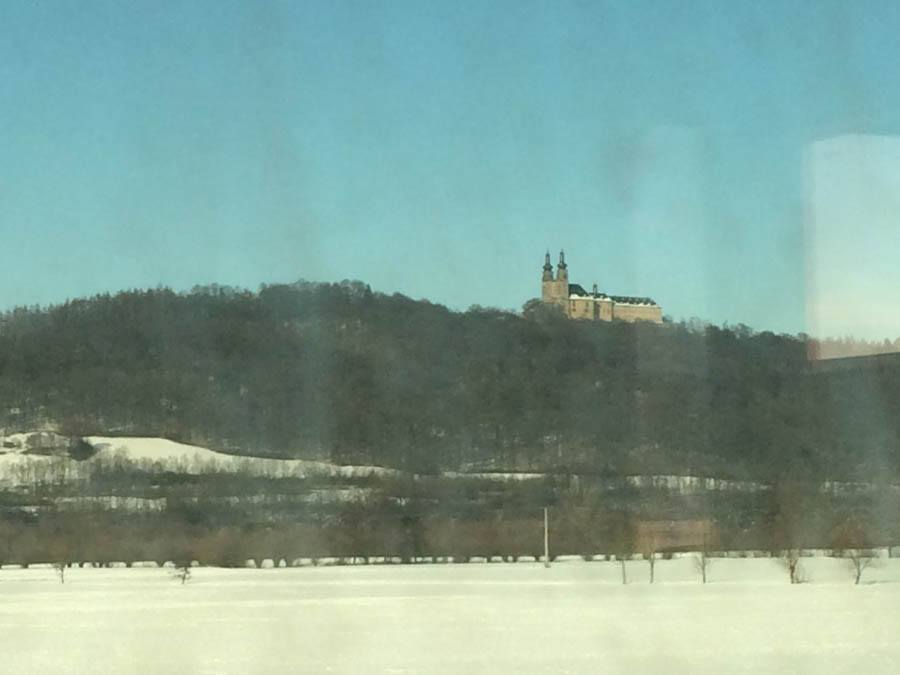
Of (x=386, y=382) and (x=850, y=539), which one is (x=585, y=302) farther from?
(x=850, y=539)

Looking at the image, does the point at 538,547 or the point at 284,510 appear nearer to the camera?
the point at 538,547

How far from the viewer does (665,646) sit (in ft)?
49.9

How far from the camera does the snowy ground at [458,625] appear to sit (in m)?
13.8

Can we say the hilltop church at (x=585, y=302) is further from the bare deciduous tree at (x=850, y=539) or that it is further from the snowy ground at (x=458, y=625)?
the snowy ground at (x=458, y=625)

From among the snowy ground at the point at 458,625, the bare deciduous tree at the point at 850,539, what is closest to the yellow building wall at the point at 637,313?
the bare deciduous tree at the point at 850,539

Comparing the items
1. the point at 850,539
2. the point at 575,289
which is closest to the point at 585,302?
the point at 575,289

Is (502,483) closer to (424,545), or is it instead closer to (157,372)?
(424,545)

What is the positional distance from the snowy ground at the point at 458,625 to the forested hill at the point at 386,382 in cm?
2518

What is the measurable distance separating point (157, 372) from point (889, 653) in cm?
5792

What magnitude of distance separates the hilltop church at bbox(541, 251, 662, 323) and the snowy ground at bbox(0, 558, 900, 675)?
1235 inches

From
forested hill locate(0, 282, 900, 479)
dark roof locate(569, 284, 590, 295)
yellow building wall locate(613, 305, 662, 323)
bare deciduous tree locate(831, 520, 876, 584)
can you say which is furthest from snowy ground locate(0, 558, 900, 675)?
dark roof locate(569, 284, 590, 295)

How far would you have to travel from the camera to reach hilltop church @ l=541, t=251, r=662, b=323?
206 feet

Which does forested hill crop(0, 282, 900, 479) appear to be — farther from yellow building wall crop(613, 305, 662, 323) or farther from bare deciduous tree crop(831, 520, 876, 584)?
bare deciduous tree crop(831, 520, 876, 584)

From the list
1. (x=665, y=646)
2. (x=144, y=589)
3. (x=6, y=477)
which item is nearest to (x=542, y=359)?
(x=6, y=477)
